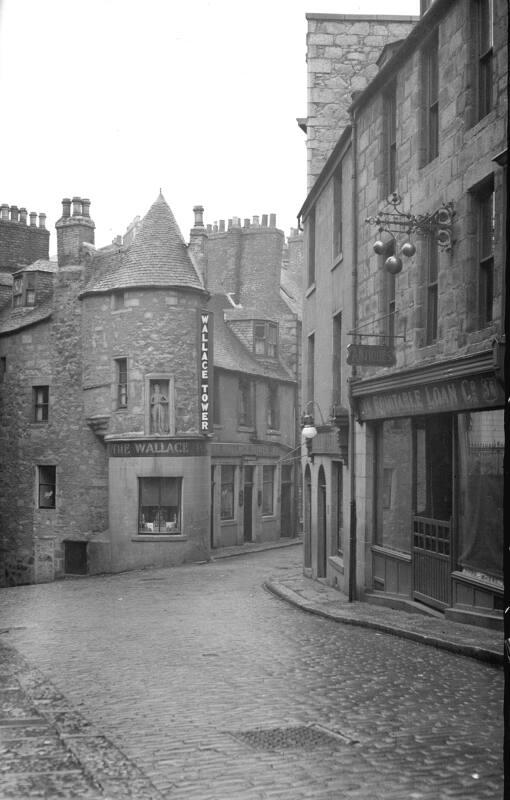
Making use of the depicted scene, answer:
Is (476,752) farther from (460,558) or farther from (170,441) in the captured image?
(170,441)

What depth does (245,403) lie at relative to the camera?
36.1m

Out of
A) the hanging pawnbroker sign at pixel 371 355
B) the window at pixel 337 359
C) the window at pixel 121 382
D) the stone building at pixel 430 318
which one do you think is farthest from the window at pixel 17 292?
the hanging pawnbroker sign at pixel 371 355

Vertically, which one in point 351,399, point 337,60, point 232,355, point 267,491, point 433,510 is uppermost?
point 337,60

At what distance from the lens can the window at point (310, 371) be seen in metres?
23.8

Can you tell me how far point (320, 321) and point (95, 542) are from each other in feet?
39.4

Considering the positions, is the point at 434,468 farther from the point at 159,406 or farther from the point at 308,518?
the point at 159,406

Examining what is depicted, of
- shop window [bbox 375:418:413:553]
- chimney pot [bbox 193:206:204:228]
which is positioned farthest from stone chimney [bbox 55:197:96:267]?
shop window [bbox 375:418:413:553]

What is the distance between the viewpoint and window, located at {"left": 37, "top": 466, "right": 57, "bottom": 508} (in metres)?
32.2

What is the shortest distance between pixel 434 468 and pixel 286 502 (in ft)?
83.1

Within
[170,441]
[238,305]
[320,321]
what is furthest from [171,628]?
Result: [238,305]

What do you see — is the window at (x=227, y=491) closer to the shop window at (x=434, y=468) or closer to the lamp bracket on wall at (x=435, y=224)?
the shop window at (x=434, y=468)

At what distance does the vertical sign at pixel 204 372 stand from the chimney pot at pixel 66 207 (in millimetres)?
6545

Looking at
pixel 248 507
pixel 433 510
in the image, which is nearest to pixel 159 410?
pixel 248 507

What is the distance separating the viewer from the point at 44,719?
28.4 ft
